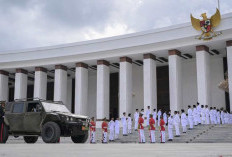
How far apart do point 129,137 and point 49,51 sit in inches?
613

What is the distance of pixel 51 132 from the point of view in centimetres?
1186

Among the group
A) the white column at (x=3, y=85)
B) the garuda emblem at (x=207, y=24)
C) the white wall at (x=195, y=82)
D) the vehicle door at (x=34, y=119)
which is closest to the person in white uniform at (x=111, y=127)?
the vehicle door at (x=34, y=119)

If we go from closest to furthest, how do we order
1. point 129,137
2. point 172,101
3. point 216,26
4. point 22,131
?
1. point 22,131
2. point 129,137
3. point 216,26
4. point 172,101

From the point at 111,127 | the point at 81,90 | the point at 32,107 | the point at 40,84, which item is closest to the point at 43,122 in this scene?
the point at 32,107

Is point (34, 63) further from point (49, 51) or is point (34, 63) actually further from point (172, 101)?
point (172, 101)

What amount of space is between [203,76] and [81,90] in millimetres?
12334

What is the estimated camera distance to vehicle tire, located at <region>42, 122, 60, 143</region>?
11.7m

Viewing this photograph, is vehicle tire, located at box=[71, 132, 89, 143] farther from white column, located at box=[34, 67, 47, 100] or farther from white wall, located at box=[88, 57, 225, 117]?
white column, located at box=[34, 67, 47, 100]

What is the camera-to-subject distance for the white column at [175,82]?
26688mm

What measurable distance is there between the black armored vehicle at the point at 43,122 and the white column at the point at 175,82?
14556 millimetres

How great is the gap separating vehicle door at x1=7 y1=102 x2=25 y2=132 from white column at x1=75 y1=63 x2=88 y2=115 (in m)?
17.9

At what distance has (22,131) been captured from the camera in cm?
1295

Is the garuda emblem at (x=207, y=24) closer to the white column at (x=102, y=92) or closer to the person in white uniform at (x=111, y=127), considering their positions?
the white column at (x=102, y=92)

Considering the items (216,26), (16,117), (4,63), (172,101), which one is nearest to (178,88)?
(172,101)
